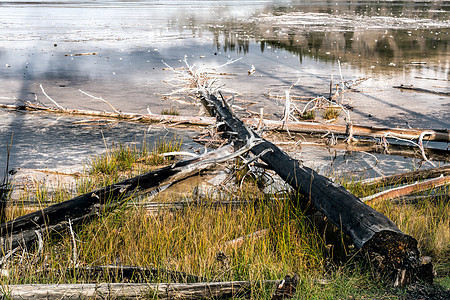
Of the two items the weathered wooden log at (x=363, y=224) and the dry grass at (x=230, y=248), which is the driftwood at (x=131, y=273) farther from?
the weathered wooden log at (x=363, y=224)

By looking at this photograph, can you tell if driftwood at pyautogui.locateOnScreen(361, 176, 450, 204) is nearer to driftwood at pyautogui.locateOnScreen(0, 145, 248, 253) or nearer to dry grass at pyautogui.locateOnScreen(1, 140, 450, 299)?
→ dry grass at pyautogui.locateOnScreen(1, 140, 450, 299)

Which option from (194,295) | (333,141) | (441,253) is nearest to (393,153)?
(333,141)

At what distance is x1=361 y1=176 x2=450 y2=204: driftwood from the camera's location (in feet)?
13.6

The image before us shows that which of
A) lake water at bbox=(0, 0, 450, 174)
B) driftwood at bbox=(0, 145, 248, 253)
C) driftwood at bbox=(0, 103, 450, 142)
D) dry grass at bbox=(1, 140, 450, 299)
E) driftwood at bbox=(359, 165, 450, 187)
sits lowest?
dry grass at bbox=(1, 140, 450, 299)

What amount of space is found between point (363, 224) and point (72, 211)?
220 cm

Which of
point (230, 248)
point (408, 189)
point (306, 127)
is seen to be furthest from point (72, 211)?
point (306, 127)

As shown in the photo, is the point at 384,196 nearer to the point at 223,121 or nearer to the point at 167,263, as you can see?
the point at 167,263

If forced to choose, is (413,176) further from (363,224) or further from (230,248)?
(230,248)

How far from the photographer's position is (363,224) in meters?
3.22

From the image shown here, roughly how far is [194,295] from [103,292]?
0.54 meters

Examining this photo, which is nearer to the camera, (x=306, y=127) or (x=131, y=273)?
(x=131, y=273)

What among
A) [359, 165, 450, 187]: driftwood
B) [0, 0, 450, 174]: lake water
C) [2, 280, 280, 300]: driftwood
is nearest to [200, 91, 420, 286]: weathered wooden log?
[2, 280, 280, 300]: driftwood

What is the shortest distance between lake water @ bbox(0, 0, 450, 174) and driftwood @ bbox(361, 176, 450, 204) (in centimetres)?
96

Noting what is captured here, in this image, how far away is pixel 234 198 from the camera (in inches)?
178
